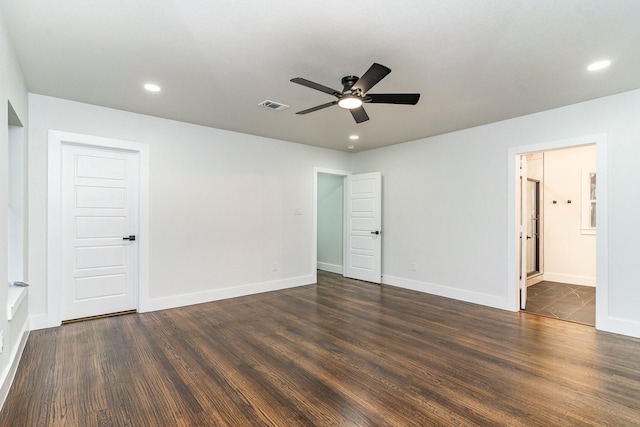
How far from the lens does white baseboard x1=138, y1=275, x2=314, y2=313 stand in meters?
4.36

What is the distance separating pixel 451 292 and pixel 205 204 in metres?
4.03

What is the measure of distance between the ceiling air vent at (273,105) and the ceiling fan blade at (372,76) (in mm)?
1404

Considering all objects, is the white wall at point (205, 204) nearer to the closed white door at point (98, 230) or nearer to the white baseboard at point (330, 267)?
the closed white door at point (98, 230)

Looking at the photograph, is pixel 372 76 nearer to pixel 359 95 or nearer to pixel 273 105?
pixel 359 95

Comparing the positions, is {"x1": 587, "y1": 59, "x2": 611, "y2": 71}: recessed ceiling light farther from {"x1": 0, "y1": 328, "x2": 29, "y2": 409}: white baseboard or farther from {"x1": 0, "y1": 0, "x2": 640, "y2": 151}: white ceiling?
{"x1": 0, "y1": 328, "x2": 29, "y2": 409}: white baseboard

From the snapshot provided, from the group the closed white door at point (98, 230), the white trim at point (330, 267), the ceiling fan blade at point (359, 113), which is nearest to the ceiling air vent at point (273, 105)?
the ceiling fan blade at point (359, 113)

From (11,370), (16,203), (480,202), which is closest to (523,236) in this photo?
(480,202)

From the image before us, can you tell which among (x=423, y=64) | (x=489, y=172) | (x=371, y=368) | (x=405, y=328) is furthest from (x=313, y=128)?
(x=371, y=368)

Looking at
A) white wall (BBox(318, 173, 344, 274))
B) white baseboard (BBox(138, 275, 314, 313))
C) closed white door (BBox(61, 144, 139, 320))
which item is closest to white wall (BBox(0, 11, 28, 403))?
closed white door (BBox(61, 144, 139, 320))

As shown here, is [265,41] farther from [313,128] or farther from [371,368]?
[371,368]

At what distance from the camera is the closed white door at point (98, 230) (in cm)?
387

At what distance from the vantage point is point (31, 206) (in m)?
3.57

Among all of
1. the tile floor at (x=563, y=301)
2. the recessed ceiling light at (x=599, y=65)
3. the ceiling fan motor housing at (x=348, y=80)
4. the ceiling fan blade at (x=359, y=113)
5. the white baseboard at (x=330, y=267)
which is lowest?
the tile floor at (x=563, y=301)

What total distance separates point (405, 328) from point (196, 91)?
3.50 metres
